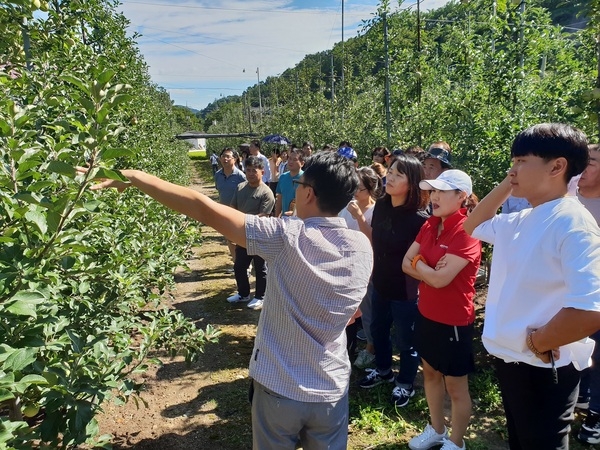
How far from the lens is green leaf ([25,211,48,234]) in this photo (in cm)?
129

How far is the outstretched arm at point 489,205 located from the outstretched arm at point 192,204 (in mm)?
1164

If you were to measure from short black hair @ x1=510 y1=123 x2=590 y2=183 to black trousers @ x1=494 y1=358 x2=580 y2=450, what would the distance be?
761 millimetres

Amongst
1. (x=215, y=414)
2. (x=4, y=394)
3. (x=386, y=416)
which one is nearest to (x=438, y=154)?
(x=386, y=416)

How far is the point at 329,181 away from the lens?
1.75m

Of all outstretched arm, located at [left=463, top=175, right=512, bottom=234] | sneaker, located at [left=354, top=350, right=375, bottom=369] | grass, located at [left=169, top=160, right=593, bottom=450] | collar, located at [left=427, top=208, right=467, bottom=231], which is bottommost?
grass, located at [left=169, top=160, right=593, bottom=450]

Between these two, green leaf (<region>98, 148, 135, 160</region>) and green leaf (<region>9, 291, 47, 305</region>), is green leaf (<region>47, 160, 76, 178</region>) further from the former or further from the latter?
green leaf (<region>9, 291, 47, 305</region>)

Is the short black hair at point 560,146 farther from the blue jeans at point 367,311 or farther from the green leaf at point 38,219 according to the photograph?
the blue jeans at point 367,311

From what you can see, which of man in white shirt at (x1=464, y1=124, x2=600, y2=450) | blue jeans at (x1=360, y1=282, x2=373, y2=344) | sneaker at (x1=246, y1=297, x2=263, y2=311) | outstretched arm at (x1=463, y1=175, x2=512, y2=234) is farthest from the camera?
sneaker at (x1=246, y1=297, x2=263, y2=311)

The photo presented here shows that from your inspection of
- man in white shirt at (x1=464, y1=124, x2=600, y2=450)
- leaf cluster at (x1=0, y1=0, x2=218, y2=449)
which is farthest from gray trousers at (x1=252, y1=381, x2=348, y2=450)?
man in white shirt at (x1=464, y1=124, x2=600, y2=450)

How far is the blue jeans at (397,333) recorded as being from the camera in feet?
11.2

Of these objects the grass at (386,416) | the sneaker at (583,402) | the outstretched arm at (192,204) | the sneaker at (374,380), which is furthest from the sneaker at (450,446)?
the outstretched arm at (192,204)

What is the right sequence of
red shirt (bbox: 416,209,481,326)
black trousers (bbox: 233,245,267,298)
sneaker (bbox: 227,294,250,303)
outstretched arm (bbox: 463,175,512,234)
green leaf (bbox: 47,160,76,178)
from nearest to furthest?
green leaf (bbox: 47,160,76,178) → outstretched arm (bbox: 463,175,512,234) → red shirt (bbox: 416,209,481,326) → black trousers (bbox: 233,245,267,298) → sneaker (bbox: 227,294,250,303)

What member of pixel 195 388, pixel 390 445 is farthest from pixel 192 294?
pixel 390 445

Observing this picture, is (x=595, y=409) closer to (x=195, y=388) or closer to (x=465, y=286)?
(x=465, y=286)
